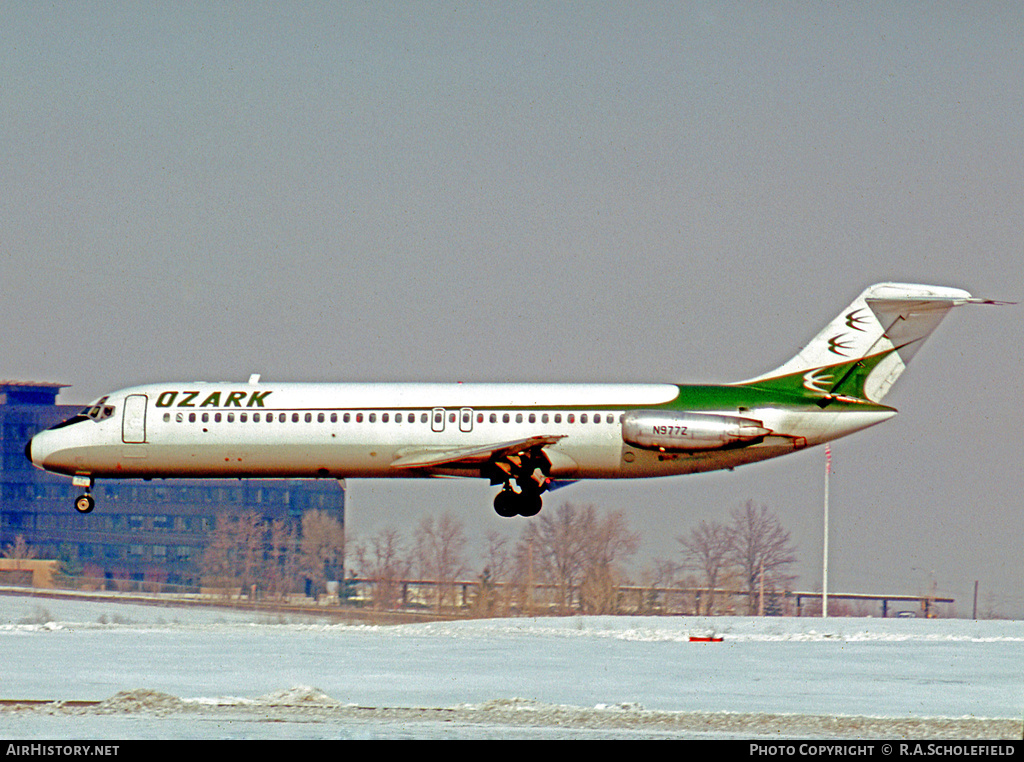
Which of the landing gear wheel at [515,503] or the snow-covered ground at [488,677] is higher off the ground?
the landing gear wheel at [515,503]

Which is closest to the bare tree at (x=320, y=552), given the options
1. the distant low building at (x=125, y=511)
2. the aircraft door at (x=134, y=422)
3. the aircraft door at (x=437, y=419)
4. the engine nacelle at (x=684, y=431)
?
the distant low building at (x=125, y=511)

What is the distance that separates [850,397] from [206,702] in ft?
191

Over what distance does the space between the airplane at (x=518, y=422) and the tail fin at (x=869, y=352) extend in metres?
0.05

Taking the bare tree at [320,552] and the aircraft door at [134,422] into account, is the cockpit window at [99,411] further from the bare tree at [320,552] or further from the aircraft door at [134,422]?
the bare tree at [320,552]

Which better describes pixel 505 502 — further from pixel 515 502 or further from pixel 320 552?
pixel 320 552

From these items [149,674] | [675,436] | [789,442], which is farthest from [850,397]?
[149,674]

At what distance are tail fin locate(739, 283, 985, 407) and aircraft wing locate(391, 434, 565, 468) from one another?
7954 mm

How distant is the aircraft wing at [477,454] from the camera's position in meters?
48.7

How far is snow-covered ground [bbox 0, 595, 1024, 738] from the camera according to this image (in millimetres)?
81812

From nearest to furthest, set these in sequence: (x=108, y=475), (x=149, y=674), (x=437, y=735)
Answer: (x=108, y=475) → (x=437, y=735) → (x=149, y=674)

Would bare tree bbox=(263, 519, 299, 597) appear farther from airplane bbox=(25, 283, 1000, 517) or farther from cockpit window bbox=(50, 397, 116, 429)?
airplane bbox=(25, 283, 1000, 517)

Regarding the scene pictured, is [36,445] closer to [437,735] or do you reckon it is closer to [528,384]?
[528,384]

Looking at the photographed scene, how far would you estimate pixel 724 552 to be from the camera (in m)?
147

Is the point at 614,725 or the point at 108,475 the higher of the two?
the point at 108,475
